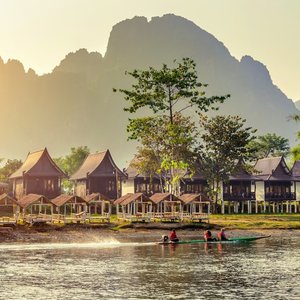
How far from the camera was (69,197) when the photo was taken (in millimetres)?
79125

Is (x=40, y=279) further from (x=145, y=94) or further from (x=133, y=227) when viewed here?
(x=145, y=94)

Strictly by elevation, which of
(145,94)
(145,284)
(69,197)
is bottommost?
(145,284)

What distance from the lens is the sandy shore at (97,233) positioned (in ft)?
204

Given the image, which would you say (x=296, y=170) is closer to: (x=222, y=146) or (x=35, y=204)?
(x=222, y=146)

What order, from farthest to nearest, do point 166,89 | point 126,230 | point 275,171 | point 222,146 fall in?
point 275,171
point 222,146
point 166,89
point 126,230

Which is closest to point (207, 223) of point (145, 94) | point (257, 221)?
point (257, 221)

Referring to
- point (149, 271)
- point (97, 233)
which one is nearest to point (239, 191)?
point (97, 233)

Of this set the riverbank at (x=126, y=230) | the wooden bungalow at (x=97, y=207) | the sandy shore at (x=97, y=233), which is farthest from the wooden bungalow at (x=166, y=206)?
the wooden bungalow at (x=97, y=207)

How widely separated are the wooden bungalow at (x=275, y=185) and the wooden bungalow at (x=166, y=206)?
34961 mm

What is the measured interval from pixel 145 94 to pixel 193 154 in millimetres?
14266

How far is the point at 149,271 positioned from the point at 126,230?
34.8 metres

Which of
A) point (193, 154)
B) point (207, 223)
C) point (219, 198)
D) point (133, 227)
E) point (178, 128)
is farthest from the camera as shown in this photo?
point (219, 198)

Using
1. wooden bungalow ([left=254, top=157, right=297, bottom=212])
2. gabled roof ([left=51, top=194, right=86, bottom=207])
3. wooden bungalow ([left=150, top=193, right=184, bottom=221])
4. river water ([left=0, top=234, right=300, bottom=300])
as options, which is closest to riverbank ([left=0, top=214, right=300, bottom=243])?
wooden bungalow ([left=150, top=193, right=184, bottom=221])

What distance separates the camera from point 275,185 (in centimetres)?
12000
